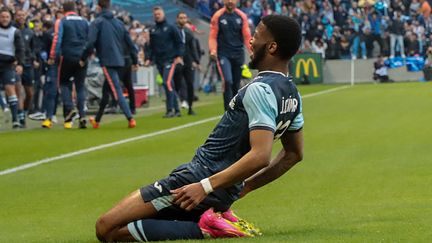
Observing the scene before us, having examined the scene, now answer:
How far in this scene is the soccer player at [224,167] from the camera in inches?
282

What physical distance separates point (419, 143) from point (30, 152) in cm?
550

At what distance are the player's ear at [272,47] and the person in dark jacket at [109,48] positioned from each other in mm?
13663

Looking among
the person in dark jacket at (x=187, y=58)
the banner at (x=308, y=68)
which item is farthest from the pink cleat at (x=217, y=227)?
the banner at (x=308, y=68)

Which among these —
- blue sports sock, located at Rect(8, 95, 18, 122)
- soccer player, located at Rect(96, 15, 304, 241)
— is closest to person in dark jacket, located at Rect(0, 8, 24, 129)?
blue sports sock, located at Rect(8, 95, 18, 122)

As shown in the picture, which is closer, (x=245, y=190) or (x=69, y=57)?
(x=245, y=190)

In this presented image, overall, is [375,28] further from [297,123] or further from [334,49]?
[297,123]

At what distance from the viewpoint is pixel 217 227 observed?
7500 millimetres

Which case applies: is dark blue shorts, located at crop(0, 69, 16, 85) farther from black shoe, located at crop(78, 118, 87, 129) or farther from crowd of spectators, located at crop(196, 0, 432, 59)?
crowd of spectators, located at crop(196, 0, 432, 59)

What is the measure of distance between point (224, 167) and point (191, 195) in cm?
45

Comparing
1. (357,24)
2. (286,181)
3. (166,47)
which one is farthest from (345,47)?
(286,181)

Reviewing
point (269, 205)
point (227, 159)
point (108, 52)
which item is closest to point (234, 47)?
point (108, 52)

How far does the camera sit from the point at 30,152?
642 inches

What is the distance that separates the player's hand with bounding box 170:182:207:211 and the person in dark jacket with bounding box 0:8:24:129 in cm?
1501

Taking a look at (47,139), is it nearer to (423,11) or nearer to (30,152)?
(30,152)
